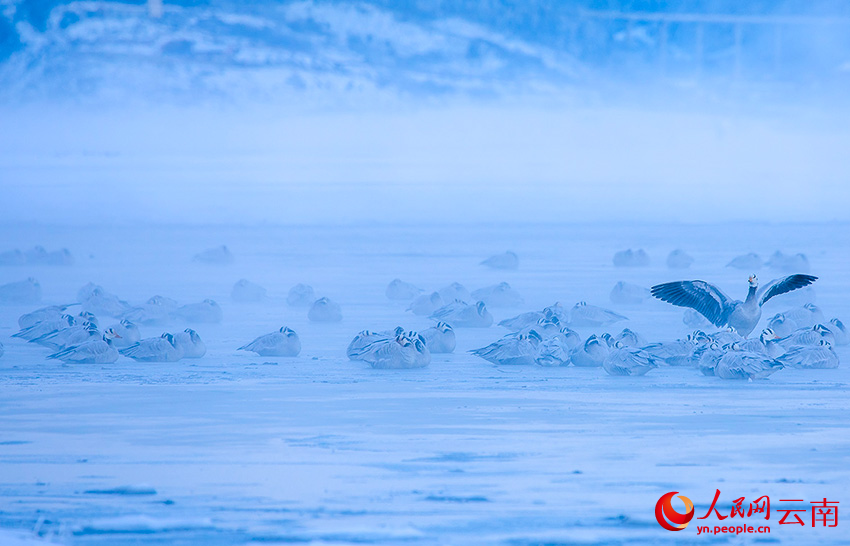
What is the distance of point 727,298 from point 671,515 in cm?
340

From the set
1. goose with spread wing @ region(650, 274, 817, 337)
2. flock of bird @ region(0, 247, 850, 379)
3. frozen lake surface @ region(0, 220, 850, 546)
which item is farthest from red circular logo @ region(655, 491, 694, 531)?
goose with spread wing @ region(650, 274, 817, 337)

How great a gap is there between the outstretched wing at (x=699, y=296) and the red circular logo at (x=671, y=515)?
304 centimetres

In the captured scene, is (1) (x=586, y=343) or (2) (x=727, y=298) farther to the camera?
(2) (x=727, y=298)

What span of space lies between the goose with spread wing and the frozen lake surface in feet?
1.54

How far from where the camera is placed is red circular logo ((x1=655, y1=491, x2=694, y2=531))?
4.39 metres

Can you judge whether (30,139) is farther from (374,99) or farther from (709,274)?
(709,274)

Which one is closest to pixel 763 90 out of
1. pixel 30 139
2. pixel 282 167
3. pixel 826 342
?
pixel 282 167

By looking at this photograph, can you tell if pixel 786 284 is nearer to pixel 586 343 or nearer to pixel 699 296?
pixel 699 296

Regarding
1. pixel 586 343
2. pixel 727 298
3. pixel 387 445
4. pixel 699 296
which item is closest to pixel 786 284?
pixel 727 298

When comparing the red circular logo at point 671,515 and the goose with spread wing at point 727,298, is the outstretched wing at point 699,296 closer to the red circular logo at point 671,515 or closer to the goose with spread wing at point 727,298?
the goose with spread wing at point 727,298

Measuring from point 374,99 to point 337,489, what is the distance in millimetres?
28775

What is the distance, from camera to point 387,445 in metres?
5.48

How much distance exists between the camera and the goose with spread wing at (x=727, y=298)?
7320mm

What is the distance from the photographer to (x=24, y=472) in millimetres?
5062
